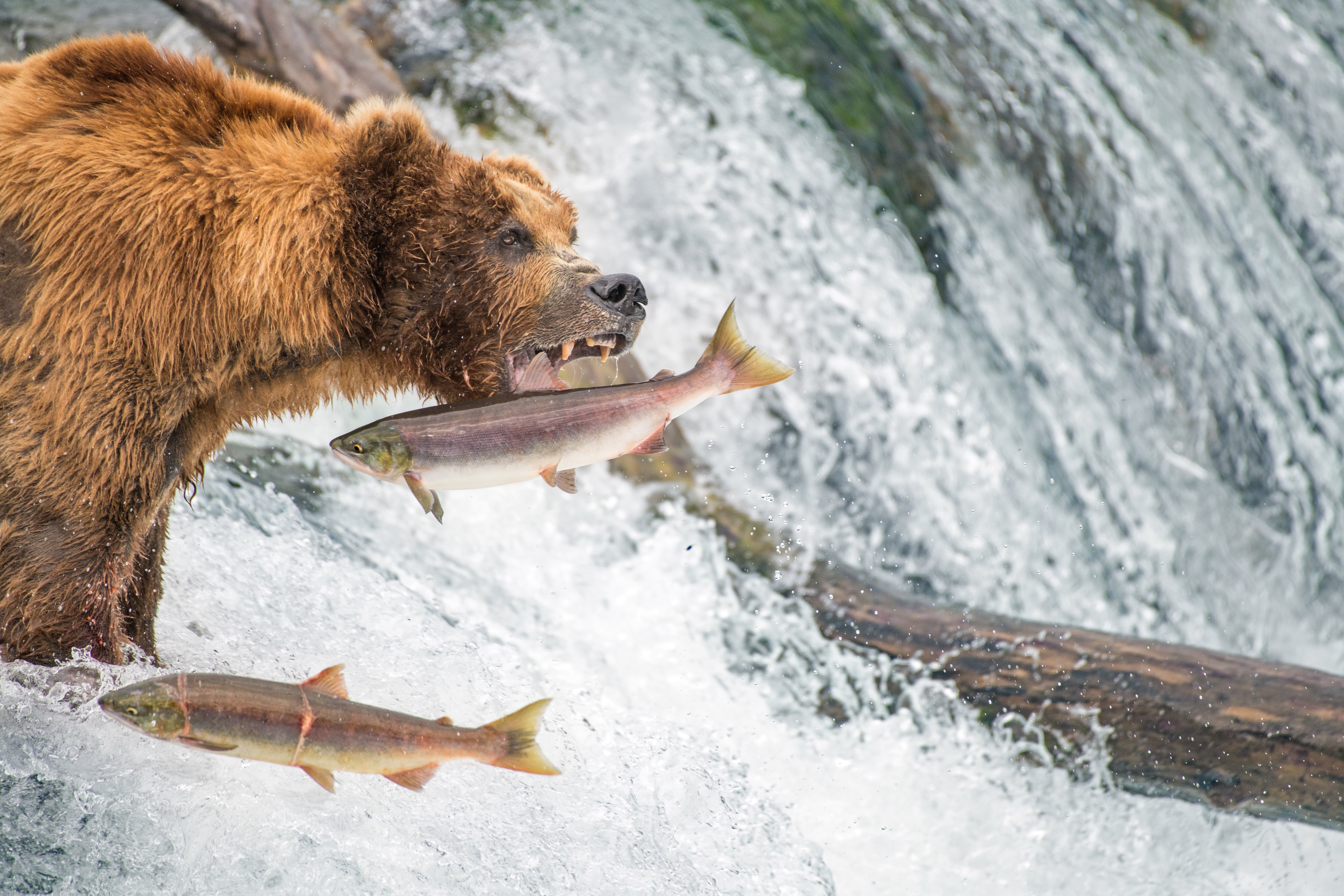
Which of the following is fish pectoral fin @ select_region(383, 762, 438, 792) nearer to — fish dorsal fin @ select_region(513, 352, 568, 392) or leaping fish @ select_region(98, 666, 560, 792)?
leaping fish @ select_region(98, 666, 560, 792)

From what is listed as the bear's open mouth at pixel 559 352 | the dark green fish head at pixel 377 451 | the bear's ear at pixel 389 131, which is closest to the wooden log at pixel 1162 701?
the bear's open mouth at pixel 559 352

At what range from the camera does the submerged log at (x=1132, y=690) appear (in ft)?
12.2

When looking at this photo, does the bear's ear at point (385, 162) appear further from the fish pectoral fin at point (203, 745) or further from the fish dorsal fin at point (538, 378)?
the fish pectoral fin at point (203, 745)

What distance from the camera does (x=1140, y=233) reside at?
687 centimetres

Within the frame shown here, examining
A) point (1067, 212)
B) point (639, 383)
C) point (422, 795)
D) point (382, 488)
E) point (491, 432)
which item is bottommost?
point (382, 488)

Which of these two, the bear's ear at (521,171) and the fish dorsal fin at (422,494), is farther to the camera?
the bear's ear at (521,171)

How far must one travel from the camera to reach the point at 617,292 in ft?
8.89

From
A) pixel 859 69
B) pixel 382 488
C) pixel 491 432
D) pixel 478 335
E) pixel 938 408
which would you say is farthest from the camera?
pixel 859 69

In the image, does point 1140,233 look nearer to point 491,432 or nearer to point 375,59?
point 375,59

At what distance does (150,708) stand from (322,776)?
341 mm

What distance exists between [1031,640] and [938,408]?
68.9 inches

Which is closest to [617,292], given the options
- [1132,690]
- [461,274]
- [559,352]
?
[559,352]

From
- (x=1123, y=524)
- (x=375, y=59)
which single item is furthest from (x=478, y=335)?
(x=1123, y=524)

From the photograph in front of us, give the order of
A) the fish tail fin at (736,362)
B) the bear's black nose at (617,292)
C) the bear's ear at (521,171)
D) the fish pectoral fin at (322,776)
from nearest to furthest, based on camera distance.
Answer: the fish pectoral fin at (322,776) → the fish tail fin at (736,362) → the bear's black nose at (617,292) → the bear's ear at (521,171)
